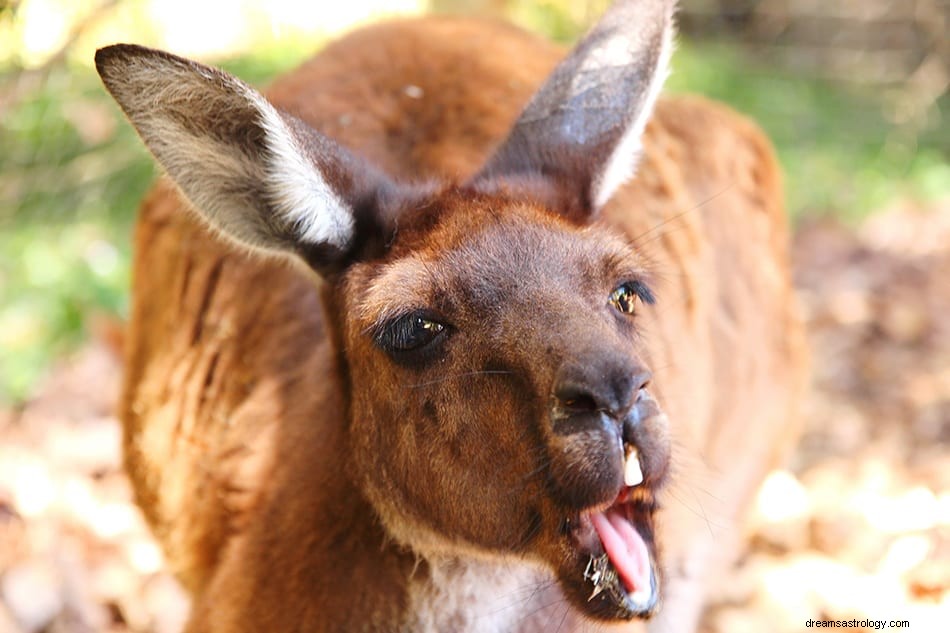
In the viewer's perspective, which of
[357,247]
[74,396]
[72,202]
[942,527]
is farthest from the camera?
[72,202]

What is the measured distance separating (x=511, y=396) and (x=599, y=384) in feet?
0.98

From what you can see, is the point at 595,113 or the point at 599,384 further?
the point at 595,113

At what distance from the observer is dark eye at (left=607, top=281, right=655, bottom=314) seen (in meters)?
3.51

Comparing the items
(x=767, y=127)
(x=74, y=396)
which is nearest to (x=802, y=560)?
(x=74, y=396)

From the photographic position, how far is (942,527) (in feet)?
18.1

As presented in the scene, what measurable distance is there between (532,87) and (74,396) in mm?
3097

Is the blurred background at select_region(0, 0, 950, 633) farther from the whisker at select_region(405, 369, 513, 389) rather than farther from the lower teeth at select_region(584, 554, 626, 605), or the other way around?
the lower teeth at select_region(584, 554, 626, 605)

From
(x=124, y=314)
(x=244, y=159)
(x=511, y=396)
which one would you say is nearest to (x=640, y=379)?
(x=511, y=396)

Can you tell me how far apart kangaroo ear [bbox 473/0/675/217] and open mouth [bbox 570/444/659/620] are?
1.00 metres

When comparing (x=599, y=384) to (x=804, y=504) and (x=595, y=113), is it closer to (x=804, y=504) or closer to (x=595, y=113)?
(x=595, y=113)

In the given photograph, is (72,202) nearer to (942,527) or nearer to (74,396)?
(74,396)

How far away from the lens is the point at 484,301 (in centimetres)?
329

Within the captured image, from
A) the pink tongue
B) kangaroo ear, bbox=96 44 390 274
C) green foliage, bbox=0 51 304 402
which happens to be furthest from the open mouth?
green foliage, bbox=0 51 304 402

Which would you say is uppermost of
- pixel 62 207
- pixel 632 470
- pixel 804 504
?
pixel 632 470
